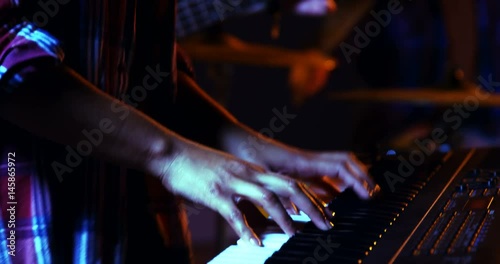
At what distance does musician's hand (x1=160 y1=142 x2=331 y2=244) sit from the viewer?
2.75 ft

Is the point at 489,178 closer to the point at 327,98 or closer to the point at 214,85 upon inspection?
the point at 214,85

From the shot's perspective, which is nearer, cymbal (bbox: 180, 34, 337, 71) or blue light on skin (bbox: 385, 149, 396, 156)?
blue light on skin (bbox: 385, 149, 396, 156)

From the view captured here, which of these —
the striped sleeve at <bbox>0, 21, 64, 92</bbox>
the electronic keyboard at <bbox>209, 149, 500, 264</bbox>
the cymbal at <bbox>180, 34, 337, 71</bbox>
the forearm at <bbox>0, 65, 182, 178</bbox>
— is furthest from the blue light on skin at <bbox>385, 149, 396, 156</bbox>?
the cymbal at <bbox>180, 34, 337, 71</bbox>

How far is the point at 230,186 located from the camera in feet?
2.77

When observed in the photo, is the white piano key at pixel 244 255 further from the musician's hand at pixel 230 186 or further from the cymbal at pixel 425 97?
the cymbal at pixel 425 97

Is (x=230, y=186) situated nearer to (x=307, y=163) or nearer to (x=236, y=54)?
(x=307, y=163)

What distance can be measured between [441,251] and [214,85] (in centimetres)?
249

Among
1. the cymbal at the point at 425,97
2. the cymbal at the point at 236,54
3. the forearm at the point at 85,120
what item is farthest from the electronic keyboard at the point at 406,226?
the cymbal at the point at 425,97

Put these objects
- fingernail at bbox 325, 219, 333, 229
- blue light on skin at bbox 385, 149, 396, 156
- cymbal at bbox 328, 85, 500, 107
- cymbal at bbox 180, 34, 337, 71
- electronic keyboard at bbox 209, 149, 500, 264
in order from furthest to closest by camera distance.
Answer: cymbal at bbox 328, 85, 500, 107
cymbal at bbox 180, 34, 337, 71
blue light on skin at bbox 385, 149, 396, 156
fingernail at bbox 325, 219, 333, 229
electronic keyboard at bbox 209, 149, 500, 264

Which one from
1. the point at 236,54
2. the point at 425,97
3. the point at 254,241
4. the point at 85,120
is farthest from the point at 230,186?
the point at 425,97

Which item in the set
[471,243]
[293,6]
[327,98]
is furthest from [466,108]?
[471,243]

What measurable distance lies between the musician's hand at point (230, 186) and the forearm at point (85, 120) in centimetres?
3

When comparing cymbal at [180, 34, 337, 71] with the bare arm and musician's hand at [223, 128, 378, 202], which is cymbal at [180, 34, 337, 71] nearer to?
musician's hand at [223, 128, 378, 202]

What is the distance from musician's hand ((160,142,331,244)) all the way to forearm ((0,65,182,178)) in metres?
0.03
